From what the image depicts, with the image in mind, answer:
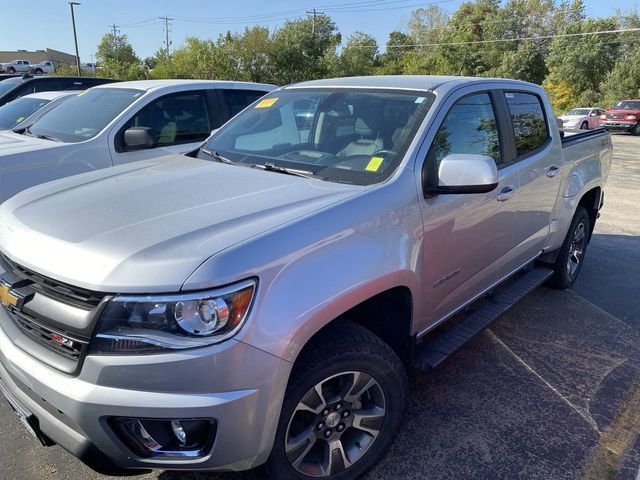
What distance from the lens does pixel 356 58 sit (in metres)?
48.6

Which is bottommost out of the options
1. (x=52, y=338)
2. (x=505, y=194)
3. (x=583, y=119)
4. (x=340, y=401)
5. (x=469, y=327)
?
(x=583, y=119)

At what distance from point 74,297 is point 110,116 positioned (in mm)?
3876

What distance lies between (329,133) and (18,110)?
611 cm

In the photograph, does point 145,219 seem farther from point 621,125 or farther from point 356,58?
point 356,58

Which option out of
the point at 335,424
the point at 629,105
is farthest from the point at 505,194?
the point at 629,105

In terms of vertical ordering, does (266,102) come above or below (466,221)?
above

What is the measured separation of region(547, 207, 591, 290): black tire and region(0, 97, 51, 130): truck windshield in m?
6.82

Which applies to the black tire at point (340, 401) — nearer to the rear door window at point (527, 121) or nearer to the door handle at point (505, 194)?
the door handle at point (505, 194)

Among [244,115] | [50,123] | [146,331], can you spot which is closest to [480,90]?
[244,115]

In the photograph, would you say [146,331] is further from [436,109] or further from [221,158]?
[436,109]

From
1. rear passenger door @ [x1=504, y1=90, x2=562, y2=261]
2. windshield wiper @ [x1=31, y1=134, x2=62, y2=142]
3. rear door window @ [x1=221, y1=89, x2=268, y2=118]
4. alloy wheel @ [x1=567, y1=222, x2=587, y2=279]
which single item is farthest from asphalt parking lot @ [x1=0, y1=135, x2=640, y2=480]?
rear door window @ [x1=221, y1=89, x2=268, y2=118]

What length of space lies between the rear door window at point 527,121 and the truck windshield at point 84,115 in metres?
3.75

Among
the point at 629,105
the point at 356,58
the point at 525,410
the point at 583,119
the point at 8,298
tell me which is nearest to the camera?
the point at 8,298

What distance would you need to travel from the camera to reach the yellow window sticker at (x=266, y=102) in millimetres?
3588
